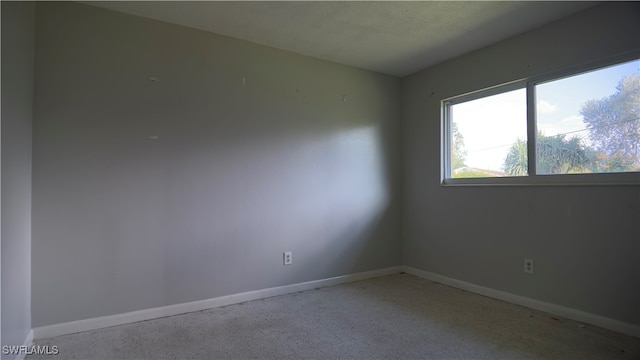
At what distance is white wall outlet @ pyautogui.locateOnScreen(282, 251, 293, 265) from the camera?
3.02m

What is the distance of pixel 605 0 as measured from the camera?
7.35 ft

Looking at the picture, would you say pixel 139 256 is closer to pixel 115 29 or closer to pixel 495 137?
pixel 115 29

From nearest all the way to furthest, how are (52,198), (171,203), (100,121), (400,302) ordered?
1. (52,198)
2. (100,121)
3. (171,203)
4. (400,302)

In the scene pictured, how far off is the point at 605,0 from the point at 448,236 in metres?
2.23

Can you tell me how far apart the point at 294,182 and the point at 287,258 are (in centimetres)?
72

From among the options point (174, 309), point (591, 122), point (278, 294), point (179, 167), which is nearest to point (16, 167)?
point (179, 167)

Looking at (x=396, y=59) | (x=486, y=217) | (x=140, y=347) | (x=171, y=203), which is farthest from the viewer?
(x=396, y=59)

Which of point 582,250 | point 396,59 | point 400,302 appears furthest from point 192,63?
point 582,250

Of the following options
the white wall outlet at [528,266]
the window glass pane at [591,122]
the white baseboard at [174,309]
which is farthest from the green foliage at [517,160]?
the white baseboard at [174,309]

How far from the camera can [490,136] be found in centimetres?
311

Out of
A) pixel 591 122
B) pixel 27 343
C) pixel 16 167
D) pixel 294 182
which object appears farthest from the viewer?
pixel 294 182

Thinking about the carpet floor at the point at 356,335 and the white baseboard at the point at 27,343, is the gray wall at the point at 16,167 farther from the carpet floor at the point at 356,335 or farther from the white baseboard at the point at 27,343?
the carpet floor at the point at 356,335

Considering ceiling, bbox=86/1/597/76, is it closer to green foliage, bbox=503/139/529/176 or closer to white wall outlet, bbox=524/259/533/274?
green foliage, bbox=503/139/529/176

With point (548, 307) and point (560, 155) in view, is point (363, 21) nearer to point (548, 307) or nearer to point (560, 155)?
point (560, 155)
